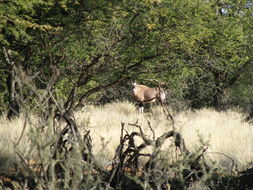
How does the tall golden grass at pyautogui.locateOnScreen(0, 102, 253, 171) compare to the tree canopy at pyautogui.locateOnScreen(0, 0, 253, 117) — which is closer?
the tall golden grass at pyautogui.locateOnScreen(0, 102, 253, 171)

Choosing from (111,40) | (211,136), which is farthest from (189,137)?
(111,40)

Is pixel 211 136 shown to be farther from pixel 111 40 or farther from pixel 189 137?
pixel 111 40

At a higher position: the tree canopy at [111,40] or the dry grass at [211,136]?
the tree canopy at [111,40]

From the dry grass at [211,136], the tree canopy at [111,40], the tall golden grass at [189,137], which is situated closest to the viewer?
the tall golden grass at [189,137]

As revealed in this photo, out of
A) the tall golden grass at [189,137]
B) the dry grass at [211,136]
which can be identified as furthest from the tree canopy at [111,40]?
the dry grass at [211,136]

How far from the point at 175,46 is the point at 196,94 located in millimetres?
11054

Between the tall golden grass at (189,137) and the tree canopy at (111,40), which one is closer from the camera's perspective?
the tall golden grass at (189,137)

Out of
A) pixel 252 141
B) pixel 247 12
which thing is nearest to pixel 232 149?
pixel 252 141

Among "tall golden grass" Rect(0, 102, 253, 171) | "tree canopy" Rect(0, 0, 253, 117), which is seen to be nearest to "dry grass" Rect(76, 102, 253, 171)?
"tall golden grass" Rect(0, 102, 253, 171)

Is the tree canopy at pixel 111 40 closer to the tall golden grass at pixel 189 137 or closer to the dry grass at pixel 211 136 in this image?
the tall golden grass at pixel 189 137

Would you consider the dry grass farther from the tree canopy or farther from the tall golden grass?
the tree canopy

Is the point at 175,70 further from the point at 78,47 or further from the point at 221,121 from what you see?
the point at 221,121

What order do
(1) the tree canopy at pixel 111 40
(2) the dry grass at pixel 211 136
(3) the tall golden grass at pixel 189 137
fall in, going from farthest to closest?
(1) the tree canopy at pixel 111 40 → (2) the dry grass at pixel 211 136 → (3) the tall golden grass at pixel 189 137

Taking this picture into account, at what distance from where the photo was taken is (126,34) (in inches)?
359
